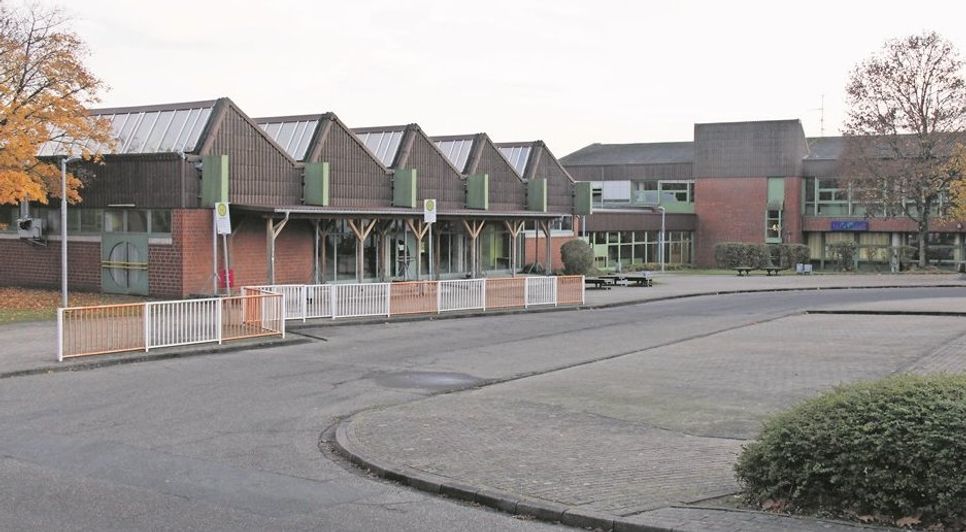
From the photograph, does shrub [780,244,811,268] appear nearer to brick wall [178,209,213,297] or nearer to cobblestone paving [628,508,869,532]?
brick wall [178,209,213,297]

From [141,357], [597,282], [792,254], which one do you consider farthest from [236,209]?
[792,254]

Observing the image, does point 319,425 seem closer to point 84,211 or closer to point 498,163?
point 84,211

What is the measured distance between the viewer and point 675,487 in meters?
8.14

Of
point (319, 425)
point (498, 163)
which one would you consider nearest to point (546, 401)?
point (319, 425)

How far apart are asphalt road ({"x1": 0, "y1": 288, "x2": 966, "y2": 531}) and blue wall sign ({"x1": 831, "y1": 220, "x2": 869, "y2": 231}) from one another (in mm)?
45749

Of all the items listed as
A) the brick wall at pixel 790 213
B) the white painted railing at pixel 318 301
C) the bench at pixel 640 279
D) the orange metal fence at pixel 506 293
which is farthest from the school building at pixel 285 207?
the brick wall at pixel 790 213

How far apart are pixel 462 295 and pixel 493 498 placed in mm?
19180

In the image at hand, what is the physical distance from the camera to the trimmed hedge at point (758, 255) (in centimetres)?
6238

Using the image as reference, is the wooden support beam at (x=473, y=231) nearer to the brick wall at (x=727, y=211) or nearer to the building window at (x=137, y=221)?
the building window at (x=137, y=221)

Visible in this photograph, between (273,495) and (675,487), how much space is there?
3.46m

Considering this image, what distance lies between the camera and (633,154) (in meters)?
80.4

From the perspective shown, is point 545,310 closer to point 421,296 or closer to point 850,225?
point 421,296

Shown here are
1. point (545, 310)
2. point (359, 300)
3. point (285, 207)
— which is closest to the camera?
point (359, 300)

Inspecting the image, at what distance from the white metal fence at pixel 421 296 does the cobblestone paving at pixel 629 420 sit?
8.15m
